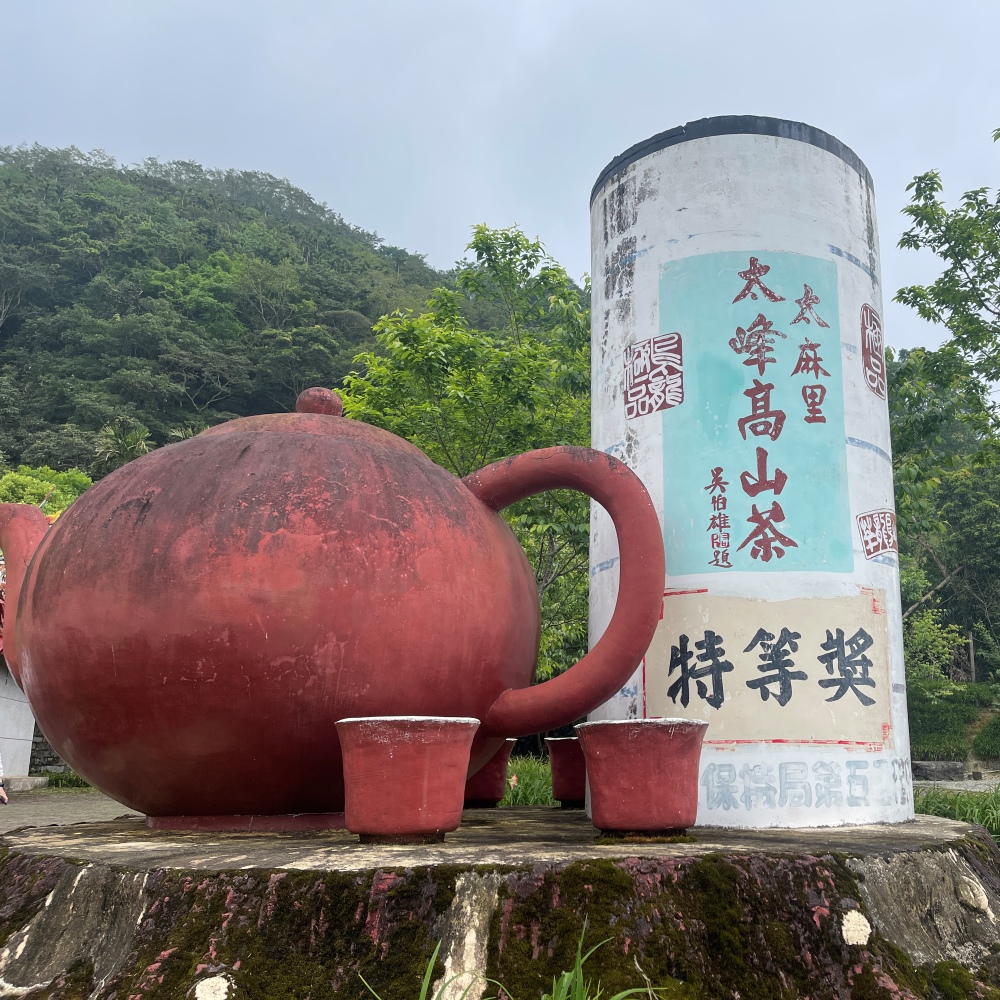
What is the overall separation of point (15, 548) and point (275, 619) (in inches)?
73.8

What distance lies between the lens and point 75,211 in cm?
4347

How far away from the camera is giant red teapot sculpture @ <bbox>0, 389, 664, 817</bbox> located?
3.38m

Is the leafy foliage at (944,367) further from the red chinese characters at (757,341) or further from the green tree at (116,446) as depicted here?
the green tree at (116,446)

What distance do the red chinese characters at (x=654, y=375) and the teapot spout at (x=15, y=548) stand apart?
→ 294 centimetres

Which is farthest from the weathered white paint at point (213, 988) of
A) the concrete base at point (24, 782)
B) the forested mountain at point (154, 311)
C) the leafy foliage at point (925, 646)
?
the forested mountain at point (154, 311)

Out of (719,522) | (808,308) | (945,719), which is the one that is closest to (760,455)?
(719,522)

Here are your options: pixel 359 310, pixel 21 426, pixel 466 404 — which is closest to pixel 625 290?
pixel 466 404

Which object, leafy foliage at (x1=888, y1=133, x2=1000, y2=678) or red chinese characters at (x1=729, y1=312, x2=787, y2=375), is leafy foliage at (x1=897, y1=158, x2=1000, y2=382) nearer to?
leafy foliage at (x1=888, y1=133, x2=1000, y2=678)

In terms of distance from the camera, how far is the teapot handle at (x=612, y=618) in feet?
12.3

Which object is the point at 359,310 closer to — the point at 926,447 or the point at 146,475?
the point at 926,447

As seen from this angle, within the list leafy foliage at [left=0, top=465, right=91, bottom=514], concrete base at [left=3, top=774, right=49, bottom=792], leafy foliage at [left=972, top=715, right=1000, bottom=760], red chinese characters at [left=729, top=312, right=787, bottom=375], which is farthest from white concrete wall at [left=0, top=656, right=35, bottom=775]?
leafy foliage at [left=972, top=715, right=1000, bottom=760]

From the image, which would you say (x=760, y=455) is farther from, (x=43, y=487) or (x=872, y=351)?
(x=43, y=487)

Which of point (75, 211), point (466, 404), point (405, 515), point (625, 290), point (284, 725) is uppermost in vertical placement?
point (75, 211)

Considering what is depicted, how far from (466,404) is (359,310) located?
30.8 metres
